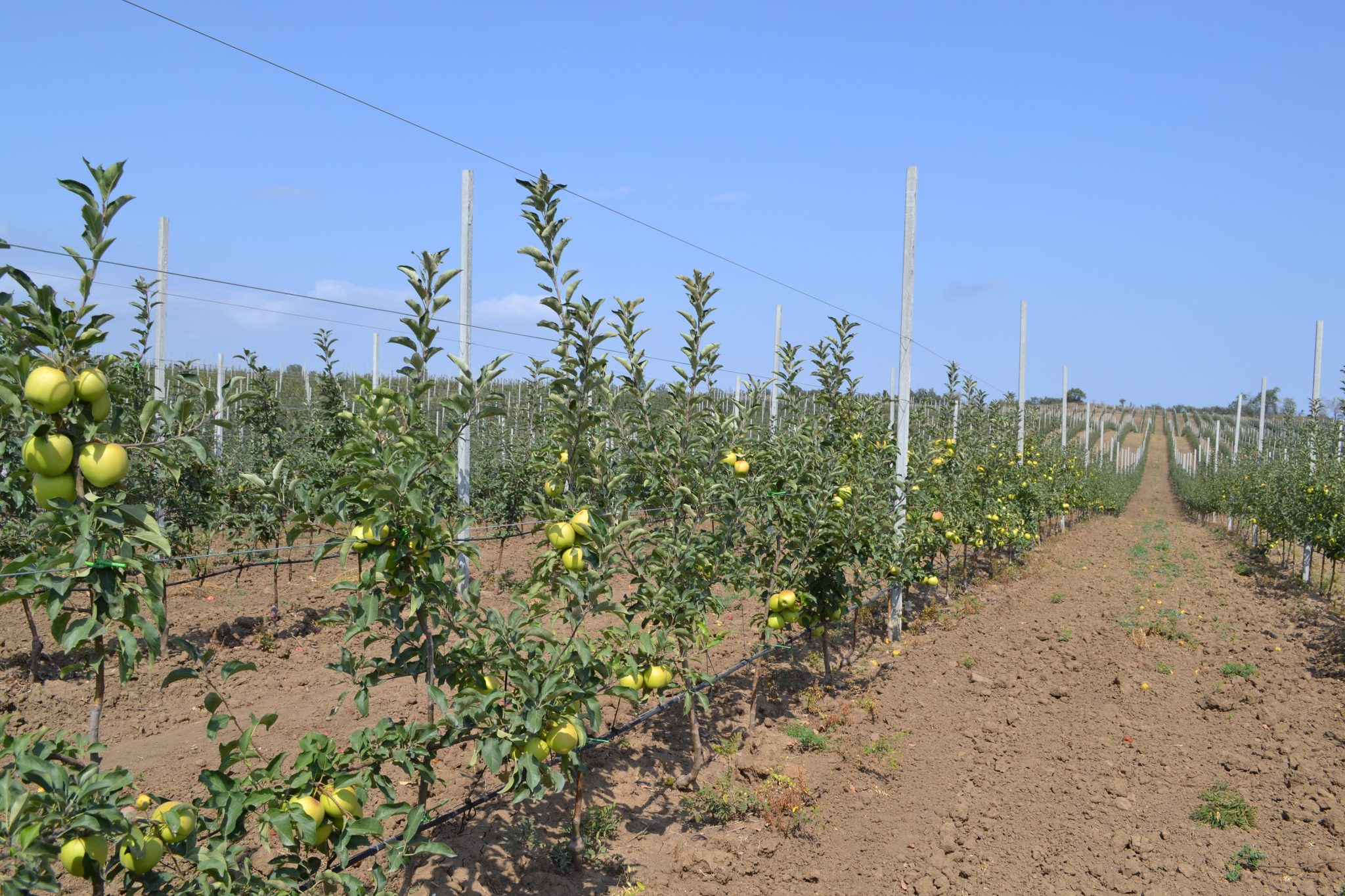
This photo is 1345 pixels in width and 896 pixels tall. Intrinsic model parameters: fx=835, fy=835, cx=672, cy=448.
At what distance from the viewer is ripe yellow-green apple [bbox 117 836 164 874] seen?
6.39 ft

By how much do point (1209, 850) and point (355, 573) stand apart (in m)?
8.59

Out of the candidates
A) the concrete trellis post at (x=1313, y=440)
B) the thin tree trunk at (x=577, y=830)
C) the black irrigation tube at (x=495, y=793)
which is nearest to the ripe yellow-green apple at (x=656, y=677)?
the black irrigation tube at (x=495, y=793)

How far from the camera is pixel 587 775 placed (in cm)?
518

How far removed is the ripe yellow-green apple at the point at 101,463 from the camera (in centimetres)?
189

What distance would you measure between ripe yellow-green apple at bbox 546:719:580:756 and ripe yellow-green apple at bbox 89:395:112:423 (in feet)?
5.92

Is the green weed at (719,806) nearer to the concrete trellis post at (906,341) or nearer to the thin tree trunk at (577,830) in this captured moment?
the thin tree trunk at (577,830)

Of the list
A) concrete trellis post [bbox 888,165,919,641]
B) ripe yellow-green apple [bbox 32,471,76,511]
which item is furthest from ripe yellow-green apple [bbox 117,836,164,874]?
concrete trellis post [bbox 888,165,919,641]

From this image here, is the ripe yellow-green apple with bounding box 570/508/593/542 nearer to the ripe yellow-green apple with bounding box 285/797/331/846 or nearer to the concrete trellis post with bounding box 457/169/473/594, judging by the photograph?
the ripe yellow-green apple with bounding box 285/797/331/846

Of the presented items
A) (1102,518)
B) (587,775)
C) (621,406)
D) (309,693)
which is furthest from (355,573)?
(1102,518)

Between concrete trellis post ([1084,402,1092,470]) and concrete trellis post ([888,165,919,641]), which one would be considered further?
concrete trellis post ([1084,402,1092,470])

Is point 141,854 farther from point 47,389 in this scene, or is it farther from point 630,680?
point 630,680

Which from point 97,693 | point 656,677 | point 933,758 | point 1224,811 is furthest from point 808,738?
point 97,693

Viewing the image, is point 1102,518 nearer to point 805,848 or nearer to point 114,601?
point 805,848

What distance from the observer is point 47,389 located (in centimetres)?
177
